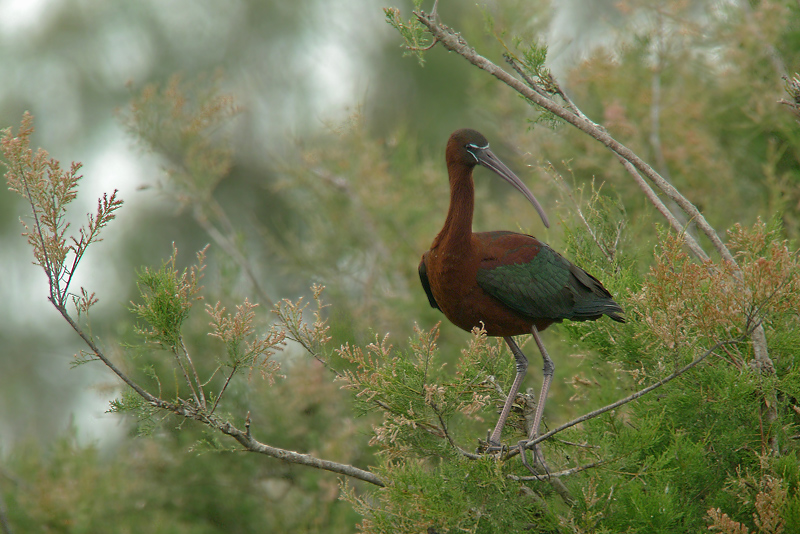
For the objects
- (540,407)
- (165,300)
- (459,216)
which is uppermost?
(459,216)

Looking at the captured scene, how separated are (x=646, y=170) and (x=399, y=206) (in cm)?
536

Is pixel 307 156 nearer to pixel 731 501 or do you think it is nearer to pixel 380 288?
pixel 380 288

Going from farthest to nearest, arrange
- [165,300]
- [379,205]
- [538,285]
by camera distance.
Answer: [379,205]
[538,285]
[165,300]

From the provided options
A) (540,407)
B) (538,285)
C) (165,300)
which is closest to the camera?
(165,300)

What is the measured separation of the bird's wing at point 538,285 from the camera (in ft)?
14.8

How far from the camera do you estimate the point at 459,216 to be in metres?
4.52

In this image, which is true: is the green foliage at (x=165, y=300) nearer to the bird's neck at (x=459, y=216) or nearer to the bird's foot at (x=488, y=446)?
the bird's neck at (x=459, y=216)

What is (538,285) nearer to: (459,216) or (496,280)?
(496,280)

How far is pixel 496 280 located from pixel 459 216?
0.49 meters

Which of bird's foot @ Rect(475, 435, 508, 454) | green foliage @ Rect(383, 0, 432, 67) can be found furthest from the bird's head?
bird's foot @ Rect(475, 435, 508, 454)

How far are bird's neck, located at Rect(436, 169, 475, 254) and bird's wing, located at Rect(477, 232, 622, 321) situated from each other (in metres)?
0.22

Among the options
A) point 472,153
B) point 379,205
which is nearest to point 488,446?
point 472,153

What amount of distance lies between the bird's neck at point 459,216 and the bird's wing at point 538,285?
22cm

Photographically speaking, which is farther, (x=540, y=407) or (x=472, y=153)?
(x=472, y=153)
